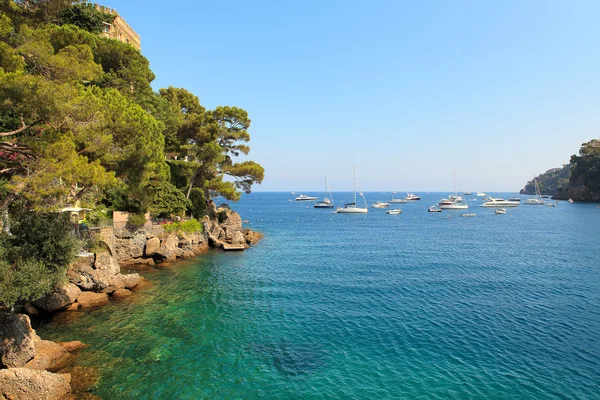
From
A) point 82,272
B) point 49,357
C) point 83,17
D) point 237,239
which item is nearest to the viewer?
point 49,357

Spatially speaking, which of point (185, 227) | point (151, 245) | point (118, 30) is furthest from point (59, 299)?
point (118, 30)

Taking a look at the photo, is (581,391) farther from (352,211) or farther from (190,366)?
(352,211)

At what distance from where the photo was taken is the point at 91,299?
23.1 m

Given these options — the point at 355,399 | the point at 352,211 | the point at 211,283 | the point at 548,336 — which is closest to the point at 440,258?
the point at 548,336

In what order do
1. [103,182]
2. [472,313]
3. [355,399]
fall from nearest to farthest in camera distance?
[355,399]
[103,182]
[472,313]

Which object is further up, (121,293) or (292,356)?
(121,293)

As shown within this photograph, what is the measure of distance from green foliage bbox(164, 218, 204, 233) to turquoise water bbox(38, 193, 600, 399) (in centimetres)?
586

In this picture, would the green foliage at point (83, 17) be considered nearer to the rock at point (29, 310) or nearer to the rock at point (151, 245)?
the rock at point (151, 245)

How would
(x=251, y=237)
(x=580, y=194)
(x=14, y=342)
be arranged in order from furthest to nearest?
(x=580, y=194)
(x=251, y=237)
(x=14, y=342)

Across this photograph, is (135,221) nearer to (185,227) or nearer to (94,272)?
(185,227)

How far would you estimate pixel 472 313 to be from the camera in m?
22.3

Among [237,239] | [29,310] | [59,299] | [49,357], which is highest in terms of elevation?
[237,239]

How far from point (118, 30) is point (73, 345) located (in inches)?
2288

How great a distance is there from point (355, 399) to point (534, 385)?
7418 millimetres
